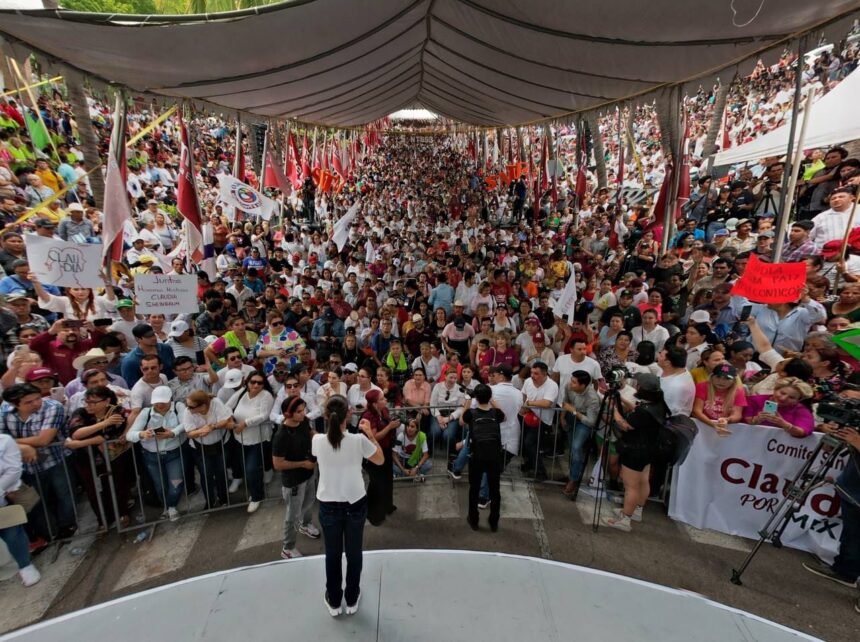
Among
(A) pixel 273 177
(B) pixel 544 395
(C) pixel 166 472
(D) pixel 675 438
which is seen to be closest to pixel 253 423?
(C) pixel 166 472

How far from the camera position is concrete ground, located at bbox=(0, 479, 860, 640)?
147 inches

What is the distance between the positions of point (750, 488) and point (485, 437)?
275 cm

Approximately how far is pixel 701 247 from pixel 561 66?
4379mm

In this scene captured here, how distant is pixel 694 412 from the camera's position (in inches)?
180

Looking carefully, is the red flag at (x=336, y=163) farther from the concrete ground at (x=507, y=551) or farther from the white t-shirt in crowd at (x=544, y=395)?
the concrete ground at (x=507, y=551)

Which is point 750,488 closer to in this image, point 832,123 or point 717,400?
point 717,400

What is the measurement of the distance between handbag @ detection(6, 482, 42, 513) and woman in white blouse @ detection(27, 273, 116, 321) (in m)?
3.04

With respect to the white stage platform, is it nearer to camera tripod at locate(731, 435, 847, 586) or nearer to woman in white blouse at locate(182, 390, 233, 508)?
camera tripod at locate(731, 435, 847, 586)

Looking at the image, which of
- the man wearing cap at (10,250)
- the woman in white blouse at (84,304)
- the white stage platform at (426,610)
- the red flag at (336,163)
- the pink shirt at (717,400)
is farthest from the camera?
the red flag at (336,163)

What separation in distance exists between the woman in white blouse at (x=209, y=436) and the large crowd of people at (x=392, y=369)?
2 cm

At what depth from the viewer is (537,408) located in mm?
5285

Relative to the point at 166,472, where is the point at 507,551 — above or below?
below

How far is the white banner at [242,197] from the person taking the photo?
27.1 ft

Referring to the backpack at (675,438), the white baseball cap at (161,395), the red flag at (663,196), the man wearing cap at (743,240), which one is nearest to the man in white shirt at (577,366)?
the backpack at (675,438)
